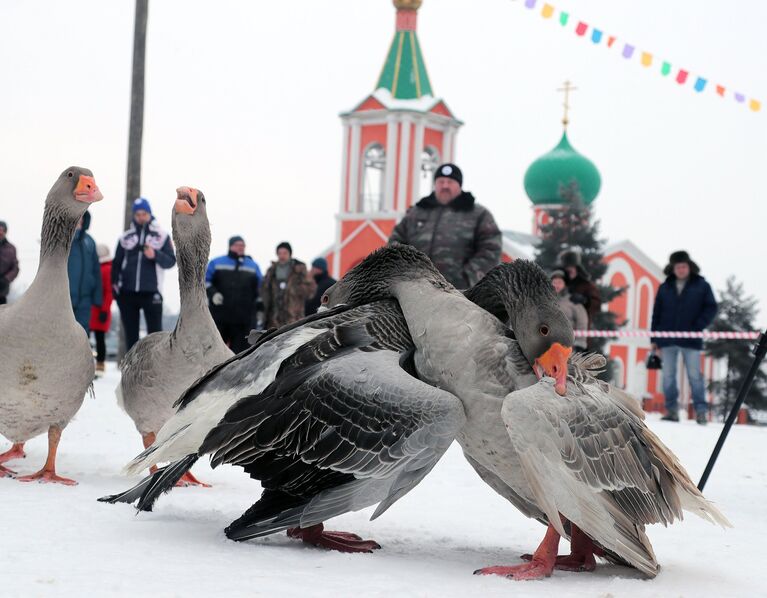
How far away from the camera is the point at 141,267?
10742 mm

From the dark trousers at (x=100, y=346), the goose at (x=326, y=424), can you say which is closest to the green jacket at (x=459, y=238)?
the goose at (x=326, y=424)

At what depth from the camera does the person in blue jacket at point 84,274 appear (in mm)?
10484

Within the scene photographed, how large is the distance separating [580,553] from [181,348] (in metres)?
2.28

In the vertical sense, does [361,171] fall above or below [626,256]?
above

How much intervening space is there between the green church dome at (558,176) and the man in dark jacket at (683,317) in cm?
3359

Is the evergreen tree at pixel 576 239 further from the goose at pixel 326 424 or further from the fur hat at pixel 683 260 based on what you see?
the goose at pixel 326 424

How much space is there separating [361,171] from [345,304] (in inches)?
1641

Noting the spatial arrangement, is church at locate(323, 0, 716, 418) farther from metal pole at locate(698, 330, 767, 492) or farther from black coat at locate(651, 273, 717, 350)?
metal pole at locate(698, 330, 767, 492)

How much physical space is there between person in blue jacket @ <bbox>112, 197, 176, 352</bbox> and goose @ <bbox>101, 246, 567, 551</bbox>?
6.95 metres

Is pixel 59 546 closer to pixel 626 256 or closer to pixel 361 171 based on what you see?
pixel 361 171

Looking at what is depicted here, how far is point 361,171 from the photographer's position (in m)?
45.4

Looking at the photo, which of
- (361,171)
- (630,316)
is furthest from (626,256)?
(361,171)

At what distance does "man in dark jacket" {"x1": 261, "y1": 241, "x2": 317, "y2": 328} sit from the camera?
13.4 meters

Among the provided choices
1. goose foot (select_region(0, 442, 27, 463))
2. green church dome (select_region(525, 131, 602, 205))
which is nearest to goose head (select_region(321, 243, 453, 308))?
goose foot (select_region(0, 442, 27, 463))
